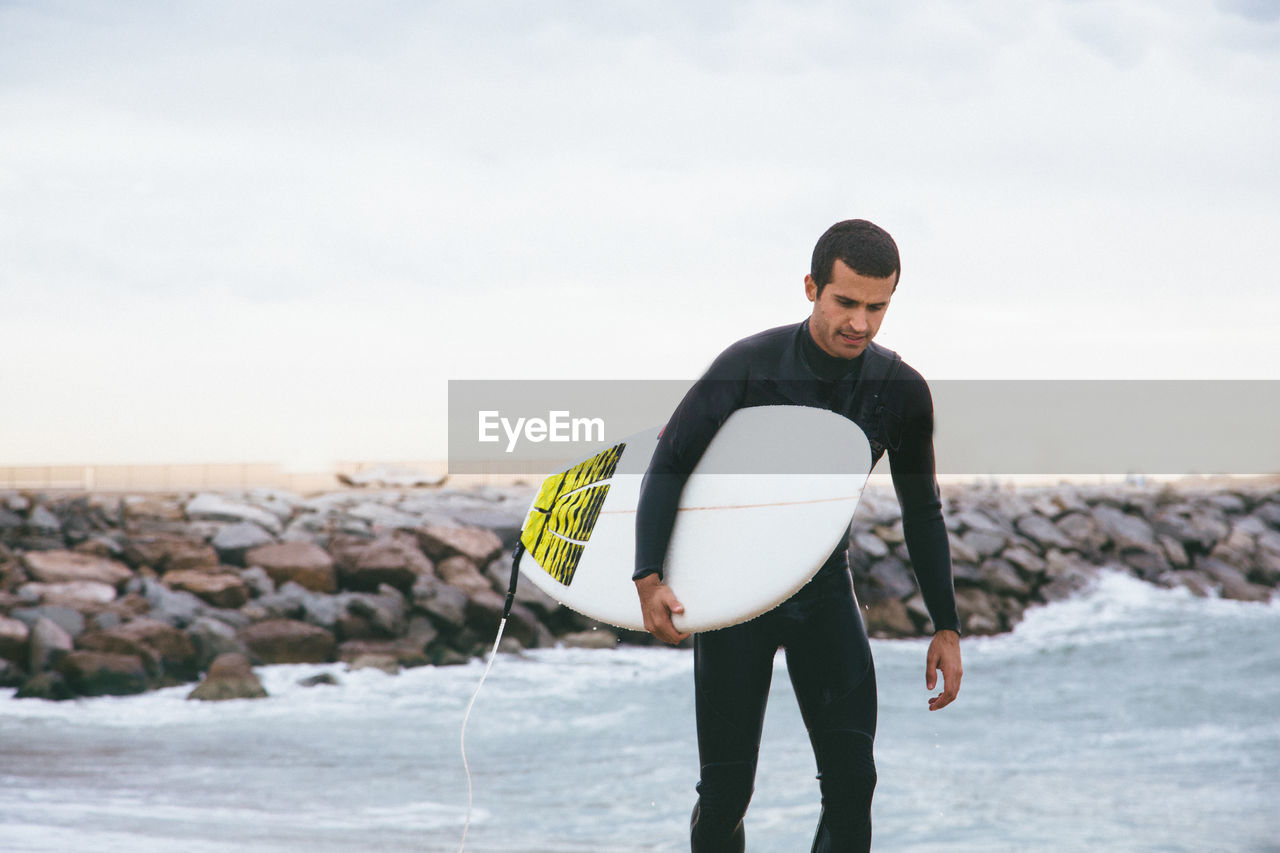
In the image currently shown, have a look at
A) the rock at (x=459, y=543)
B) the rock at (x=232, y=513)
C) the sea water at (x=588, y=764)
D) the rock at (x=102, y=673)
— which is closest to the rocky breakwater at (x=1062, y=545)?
the sea water at (x=588, y=764)

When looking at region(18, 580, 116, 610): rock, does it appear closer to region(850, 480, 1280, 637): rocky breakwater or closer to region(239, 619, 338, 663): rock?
region(239, 619, 338, 663): rock

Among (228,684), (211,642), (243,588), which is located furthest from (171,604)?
(228,684)

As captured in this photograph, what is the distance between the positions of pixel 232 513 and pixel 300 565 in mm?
1513

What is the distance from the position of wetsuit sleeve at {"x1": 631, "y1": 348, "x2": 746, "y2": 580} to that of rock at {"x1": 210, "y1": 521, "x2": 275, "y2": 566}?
8508 millimetres

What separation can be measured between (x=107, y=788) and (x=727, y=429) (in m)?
4.49

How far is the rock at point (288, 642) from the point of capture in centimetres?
876

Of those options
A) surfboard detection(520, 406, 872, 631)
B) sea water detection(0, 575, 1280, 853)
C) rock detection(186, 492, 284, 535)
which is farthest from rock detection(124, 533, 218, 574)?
surfboard detection(520, 406, 872, 631)

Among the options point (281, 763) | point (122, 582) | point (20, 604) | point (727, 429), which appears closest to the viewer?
point (727, 429)

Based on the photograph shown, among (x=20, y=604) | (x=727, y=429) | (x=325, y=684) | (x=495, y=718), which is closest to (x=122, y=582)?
(x=20, y=604)

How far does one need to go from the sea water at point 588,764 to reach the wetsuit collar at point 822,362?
3066 mm

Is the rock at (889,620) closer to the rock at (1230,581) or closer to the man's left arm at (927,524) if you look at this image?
the rock at (1230,581)

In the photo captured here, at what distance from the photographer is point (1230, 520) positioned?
648 inches

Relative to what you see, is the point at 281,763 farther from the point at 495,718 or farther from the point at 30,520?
the point at 30,520

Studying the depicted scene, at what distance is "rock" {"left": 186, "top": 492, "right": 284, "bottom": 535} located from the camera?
10.8 meters
